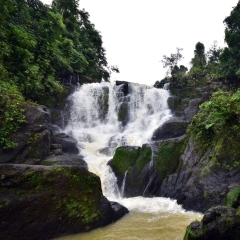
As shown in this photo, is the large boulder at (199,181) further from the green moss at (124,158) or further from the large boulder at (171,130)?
the large boulder at (171,130)

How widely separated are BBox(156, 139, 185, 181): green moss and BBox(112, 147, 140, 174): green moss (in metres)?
1.31

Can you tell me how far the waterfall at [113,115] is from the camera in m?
15.0

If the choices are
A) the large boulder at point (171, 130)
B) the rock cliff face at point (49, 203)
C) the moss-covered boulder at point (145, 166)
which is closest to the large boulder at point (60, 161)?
the moss-covered boulder at point (145, 166)

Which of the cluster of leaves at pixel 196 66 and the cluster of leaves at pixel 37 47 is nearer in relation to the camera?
the cluster of leaves at pixel 37 47

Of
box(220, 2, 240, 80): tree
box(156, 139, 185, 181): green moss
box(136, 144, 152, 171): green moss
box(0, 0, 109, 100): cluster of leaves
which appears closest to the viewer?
box(156, 139, 185, 181): green moss

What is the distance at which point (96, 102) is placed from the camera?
2016 cm

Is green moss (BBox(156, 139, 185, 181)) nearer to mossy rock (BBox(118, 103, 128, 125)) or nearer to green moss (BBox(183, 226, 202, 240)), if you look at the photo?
green moss (BBox(183, 226, 202, 240))

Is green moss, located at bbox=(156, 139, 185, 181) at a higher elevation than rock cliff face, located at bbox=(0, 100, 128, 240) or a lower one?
higher

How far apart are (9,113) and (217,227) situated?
29.9 feet

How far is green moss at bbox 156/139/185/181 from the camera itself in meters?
10.1

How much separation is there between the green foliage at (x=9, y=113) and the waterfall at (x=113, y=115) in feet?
16.3

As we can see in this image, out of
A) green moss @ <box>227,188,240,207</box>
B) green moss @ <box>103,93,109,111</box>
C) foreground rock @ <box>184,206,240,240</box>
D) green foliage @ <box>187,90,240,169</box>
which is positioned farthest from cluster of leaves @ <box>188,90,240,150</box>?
green moss @ <box>103,93,109,111</box>

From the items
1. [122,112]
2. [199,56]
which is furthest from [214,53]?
[122,112]

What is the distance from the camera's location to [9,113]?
9.42m
